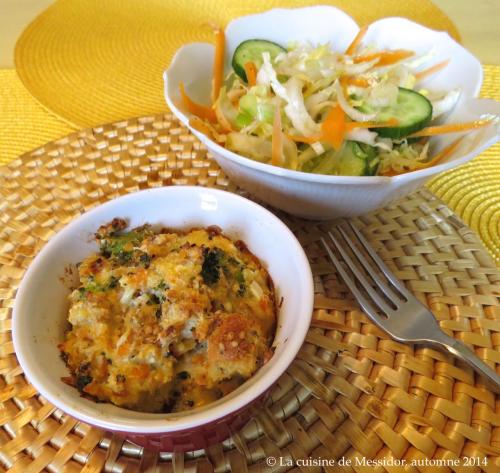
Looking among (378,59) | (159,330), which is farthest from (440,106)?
(159,330)

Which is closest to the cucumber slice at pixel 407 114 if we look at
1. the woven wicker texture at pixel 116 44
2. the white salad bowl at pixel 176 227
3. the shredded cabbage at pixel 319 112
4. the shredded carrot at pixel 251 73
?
the shredded cabbage at pixel 319 112

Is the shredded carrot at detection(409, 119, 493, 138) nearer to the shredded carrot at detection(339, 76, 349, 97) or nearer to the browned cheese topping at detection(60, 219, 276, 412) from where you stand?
the shredded carrot at detection(339, 76, 349, 97)

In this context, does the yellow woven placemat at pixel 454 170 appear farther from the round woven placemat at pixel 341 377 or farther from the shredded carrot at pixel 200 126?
the shredded carrot at pixel 200 126

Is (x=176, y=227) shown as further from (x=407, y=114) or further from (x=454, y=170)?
(x=454, y=170)

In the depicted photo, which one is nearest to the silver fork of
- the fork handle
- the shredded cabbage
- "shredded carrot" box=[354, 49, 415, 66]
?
the fork handle

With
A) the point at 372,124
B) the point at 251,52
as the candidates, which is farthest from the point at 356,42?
the point at 372,124

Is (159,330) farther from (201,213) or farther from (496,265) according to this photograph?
(496,265)
